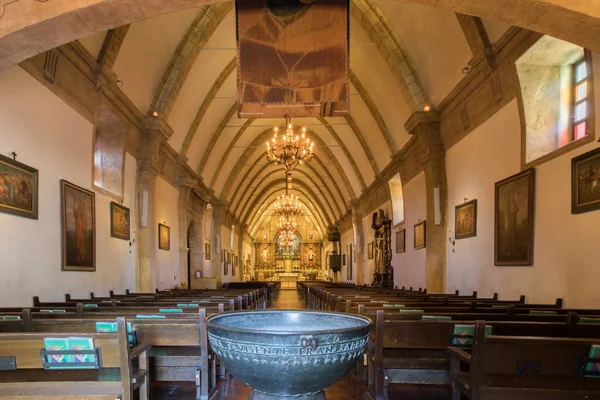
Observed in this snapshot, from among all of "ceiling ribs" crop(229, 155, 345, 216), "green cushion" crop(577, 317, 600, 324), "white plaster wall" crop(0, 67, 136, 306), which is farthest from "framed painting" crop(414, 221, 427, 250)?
"ceiling ribs" crop(229, 155, 345, 216)

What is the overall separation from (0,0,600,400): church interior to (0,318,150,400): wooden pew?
1 centimetres

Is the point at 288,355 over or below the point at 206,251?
over

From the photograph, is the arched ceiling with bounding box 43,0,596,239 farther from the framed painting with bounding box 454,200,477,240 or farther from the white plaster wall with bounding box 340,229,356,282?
the white plaster wall with bounding box 340,229,356,282

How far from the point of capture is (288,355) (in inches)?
73.0

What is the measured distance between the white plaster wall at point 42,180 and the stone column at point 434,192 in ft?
23.5

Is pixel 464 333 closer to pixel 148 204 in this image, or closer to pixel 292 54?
pixel 292 54

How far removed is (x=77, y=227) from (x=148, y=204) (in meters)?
3.35

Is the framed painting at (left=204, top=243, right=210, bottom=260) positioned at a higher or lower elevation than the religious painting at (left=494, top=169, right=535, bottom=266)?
lower

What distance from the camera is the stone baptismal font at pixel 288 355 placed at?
1.85 m

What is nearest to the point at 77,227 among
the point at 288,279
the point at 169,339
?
the point at 169,339

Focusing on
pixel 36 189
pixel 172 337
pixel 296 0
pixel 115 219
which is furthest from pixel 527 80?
pixel 115 219

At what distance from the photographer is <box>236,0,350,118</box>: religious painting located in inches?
242

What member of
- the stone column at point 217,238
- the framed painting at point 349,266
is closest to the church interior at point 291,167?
the stone column at point 217,238

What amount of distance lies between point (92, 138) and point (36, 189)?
2192 mm
